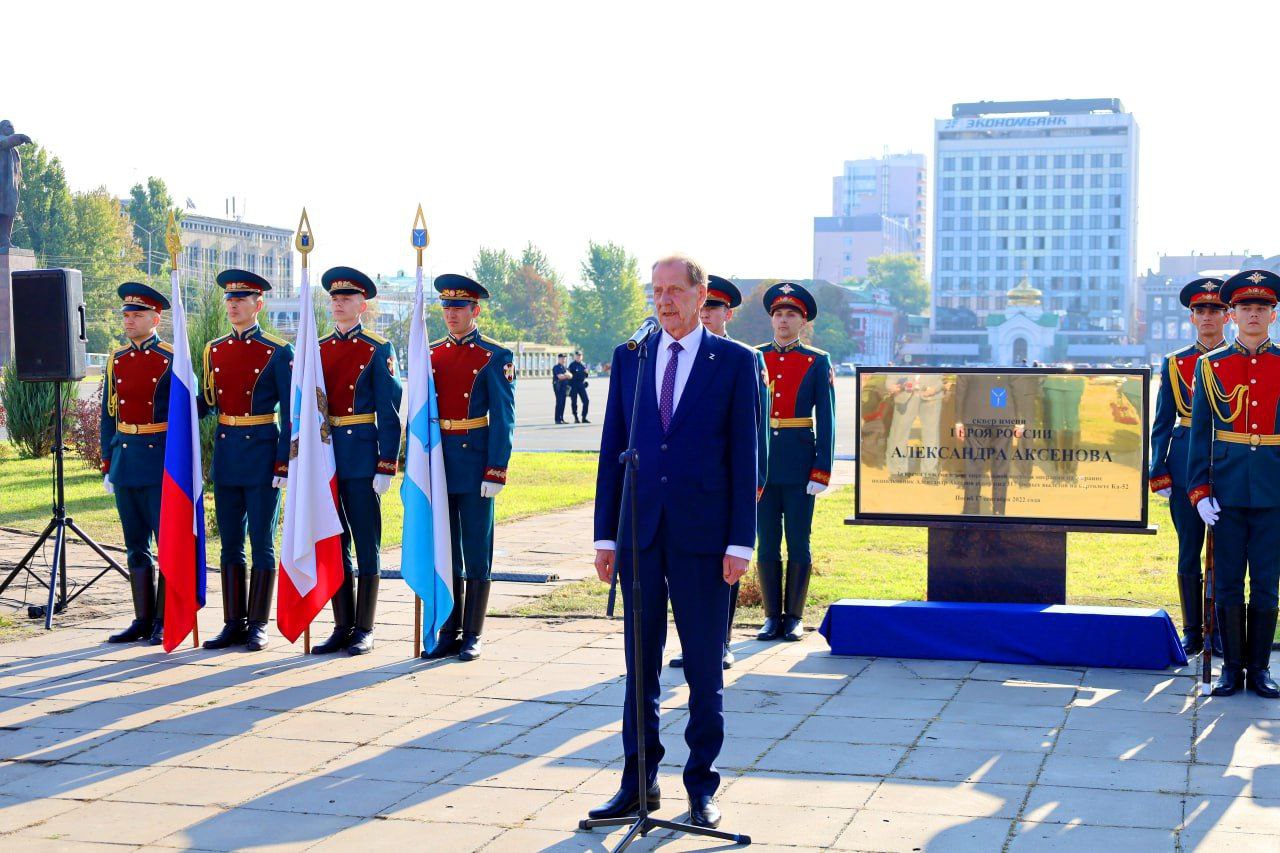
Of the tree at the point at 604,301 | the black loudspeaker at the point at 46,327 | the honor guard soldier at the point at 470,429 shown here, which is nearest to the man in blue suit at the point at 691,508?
the honor guard soldier at the point at 470,429

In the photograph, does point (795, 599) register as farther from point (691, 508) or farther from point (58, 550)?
point (58, 550)

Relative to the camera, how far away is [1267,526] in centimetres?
729

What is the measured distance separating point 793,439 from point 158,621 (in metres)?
4.13

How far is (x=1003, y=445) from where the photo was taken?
28.9ft

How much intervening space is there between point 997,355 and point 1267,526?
134424 mm

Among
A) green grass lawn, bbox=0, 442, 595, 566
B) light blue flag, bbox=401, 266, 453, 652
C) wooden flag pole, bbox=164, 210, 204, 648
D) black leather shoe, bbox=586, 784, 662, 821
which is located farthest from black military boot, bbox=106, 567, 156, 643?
black leather shoe, bbox=586, 784, 662, 821

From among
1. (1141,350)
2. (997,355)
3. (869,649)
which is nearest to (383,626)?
(869,649)

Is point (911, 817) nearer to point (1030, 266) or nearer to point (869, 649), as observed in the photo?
point (869, 649)

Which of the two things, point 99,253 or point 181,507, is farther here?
point 99,253

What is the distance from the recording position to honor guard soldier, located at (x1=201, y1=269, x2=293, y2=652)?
882cm

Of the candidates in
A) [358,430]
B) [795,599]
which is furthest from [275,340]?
[795,599]

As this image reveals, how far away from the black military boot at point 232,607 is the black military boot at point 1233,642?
5645 millimetres

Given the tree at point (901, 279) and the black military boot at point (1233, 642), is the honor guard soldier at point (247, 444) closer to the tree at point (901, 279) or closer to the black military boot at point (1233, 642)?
the black military boot at point (1233, 642)

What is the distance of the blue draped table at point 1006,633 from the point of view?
8.05 m
